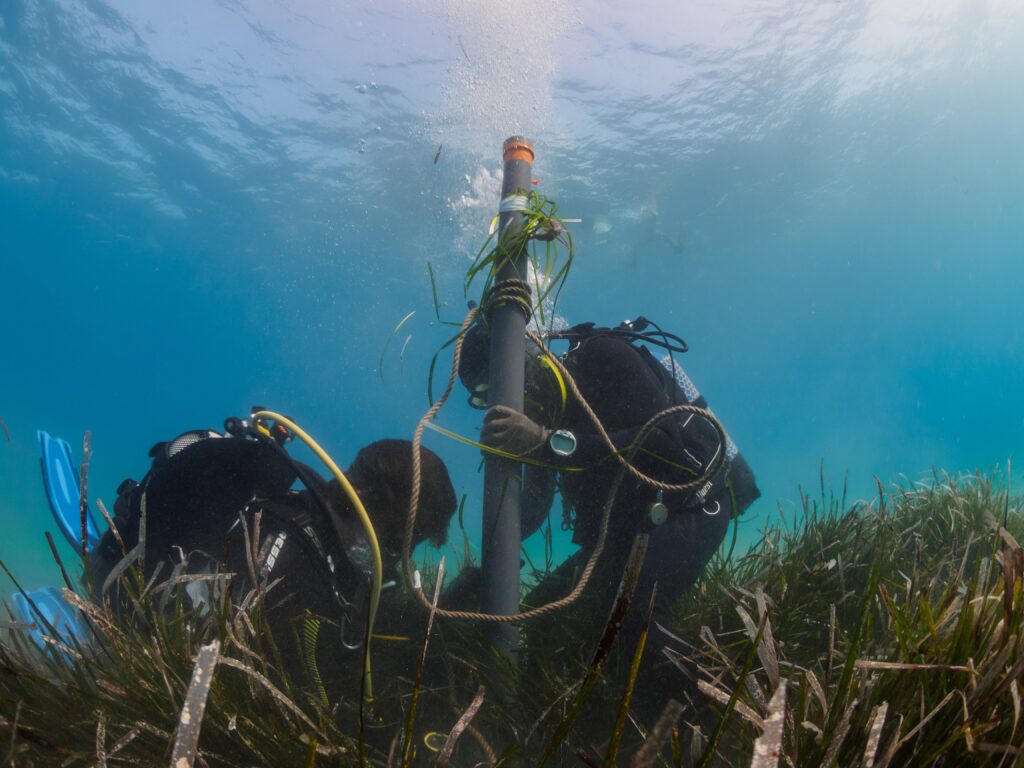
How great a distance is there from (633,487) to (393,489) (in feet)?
4.55

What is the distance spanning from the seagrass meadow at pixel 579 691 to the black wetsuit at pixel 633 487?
1.05ft

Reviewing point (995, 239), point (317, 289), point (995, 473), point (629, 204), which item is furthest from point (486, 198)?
point (995, 239)

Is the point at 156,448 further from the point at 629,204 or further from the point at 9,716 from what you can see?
the point at 629,204

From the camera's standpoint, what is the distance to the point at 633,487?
3.20m

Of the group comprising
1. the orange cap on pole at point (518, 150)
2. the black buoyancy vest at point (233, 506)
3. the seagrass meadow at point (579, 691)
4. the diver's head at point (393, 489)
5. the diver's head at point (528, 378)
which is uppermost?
the orange cap on pole at point (518, 150)

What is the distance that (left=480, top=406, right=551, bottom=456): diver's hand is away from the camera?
241 centimetres

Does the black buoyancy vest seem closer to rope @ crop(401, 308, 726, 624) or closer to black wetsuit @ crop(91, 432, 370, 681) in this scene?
black wetsuit @ crop(91, 432, 370, 681)

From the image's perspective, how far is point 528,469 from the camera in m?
3.58

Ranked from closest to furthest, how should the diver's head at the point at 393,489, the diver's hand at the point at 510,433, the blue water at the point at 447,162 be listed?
1. the diver's hand at the point at 510,433
2. the diver's head at the point at 393,489
3. the blue water at the point at 447,162

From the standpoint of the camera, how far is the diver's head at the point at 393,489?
9.50 feet

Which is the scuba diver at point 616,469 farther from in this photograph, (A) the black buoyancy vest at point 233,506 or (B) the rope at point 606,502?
(A) the black buoyancy vest at point 233,506

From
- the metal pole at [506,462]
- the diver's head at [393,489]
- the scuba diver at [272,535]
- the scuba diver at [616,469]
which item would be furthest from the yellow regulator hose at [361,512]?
the scuba diver at [616,469]

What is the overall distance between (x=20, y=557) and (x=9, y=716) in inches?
1076

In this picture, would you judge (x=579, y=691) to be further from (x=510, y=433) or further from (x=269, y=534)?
(x=269, y=534)
